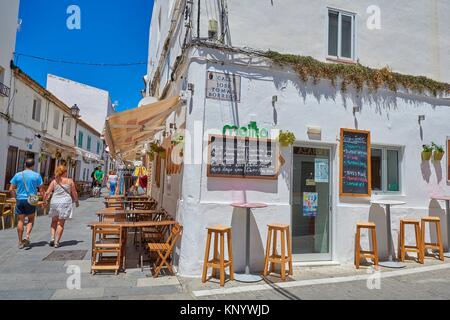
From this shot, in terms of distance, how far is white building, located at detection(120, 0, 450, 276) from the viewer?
6618 mm

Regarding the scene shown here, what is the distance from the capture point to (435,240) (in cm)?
843

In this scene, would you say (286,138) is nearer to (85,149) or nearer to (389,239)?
(389,239)

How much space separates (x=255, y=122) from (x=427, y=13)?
19.8ft

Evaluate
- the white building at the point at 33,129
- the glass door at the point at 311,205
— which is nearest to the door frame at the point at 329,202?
the glass door at the point at 311,205

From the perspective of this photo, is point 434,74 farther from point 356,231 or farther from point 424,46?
point 356,231

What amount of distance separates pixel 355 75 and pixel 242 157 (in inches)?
134

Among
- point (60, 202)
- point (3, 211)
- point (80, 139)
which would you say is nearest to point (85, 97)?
point (80, 139)

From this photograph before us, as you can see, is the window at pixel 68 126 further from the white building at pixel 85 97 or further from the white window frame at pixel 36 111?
the white building at pixel 85 97

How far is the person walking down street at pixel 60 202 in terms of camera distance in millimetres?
8180

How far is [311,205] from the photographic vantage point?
294 inches

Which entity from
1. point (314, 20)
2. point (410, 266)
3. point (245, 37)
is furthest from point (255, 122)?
point (410, 266)

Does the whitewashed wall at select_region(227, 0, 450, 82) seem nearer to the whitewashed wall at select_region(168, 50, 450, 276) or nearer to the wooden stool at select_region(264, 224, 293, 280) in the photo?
the whitewashed wall at select_region(168, 50, 450, 276)

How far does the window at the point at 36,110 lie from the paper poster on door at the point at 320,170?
1662 centimetres
